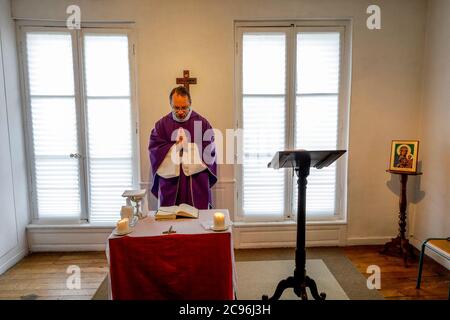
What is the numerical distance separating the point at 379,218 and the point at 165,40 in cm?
332

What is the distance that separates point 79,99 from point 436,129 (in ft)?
13.2

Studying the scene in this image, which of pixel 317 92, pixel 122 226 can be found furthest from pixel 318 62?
pixel 122 226

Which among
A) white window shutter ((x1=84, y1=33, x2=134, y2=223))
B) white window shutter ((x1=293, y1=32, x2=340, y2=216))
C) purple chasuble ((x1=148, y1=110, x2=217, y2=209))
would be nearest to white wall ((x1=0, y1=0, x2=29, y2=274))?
white window shutter ((x1=84, y1=33, x2=134, y2=223))

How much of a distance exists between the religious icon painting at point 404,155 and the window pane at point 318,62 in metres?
0.93

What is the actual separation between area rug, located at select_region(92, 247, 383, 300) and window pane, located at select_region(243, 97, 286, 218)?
Answer: 21.1 inches


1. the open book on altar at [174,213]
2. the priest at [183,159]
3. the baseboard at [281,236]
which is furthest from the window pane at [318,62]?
the open book on altar at [174,213]

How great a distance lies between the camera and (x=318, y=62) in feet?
11.2

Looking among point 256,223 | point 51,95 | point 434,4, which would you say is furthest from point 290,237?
point 51,95

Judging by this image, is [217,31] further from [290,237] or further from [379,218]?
[379,218]

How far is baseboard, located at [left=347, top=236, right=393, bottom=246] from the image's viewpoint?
356cm

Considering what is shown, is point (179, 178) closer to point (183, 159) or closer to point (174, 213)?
point (183, 159)

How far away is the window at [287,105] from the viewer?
11.0ft

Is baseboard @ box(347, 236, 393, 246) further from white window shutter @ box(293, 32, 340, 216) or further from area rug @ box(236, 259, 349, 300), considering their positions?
white window shutter @ box(293, 32, 340, 216)

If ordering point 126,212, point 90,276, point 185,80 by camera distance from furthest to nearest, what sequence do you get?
point 185,80 < point 90,276 < point 126,212
